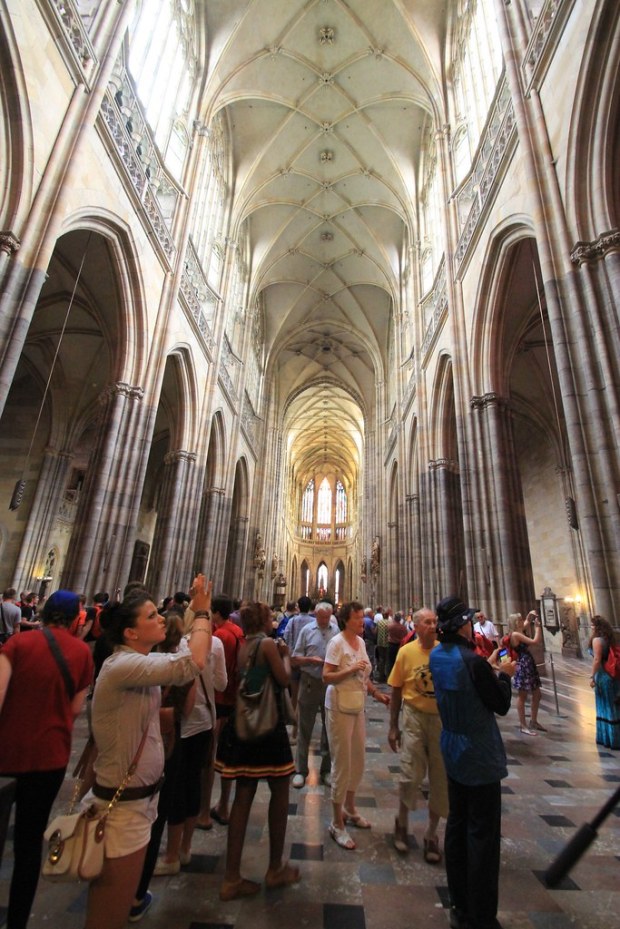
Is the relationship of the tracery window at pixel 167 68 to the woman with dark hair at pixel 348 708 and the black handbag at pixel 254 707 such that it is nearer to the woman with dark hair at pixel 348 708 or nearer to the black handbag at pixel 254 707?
the woman with dark hair at pixel 348 708

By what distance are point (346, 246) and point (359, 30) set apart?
927 centimetres

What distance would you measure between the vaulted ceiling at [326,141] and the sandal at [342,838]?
18086 millimetres

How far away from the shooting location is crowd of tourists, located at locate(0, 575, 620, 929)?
6.46 feet

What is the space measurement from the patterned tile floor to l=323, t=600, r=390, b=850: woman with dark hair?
13.4 inches

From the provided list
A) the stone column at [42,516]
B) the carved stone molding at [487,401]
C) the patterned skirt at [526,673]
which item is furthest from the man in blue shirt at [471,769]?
the stone column at [42,516]

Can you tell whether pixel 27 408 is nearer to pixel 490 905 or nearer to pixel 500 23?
pixel 500 23

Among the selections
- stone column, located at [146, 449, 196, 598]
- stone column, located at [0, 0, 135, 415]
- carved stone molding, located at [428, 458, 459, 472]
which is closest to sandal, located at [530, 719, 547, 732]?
stone column, located at [0, 0, 135, 415]

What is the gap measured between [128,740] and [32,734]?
0.64 meters

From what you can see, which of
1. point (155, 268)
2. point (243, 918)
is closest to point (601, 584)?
point (243, 918)

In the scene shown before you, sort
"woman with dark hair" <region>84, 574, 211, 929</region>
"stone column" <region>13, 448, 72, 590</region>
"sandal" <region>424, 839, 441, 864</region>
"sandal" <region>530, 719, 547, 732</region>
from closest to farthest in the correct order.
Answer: "woman with dark hair" <region>84, 574, 211, 929</region> < "sandal" <region>424, 839, 441, 864</region> < "sandal" <region>530, 719, 547, 732</region> < "stone column" <region>13, 448, 72, 590</region>

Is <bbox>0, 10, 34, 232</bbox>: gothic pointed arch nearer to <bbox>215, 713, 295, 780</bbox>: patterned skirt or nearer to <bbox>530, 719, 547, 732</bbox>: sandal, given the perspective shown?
<bbox>215, 713, 295, 780</bbox>: patterned skirt

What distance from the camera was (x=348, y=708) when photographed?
3588 mm

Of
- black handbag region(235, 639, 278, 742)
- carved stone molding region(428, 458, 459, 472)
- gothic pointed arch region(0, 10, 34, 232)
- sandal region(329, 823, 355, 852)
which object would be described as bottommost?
sandal region(329, 823, 355, 852)

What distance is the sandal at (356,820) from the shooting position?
354 centimetres
